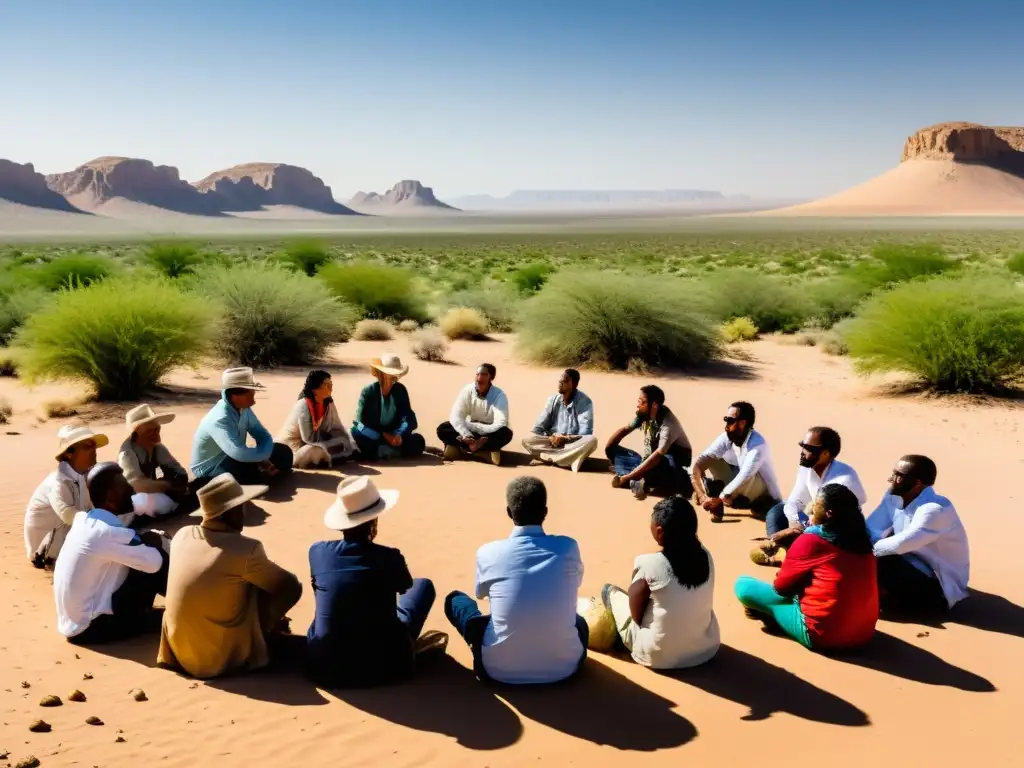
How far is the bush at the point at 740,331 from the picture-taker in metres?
19.5

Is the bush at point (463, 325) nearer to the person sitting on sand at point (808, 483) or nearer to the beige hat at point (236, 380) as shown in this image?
the beige hat at point (236, 380)

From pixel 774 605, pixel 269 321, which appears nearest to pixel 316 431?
pixel 774 605

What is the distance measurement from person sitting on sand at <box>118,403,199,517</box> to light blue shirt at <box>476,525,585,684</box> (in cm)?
371

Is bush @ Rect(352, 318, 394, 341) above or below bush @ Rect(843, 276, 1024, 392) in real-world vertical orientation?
below

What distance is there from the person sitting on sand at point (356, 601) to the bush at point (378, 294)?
17.2 m

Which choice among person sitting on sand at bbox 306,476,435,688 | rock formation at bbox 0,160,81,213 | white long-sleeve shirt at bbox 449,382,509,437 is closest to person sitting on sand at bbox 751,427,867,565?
person sitting on sand at bbox 306,476,435,688

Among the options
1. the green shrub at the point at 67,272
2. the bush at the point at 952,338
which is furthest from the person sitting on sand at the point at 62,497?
the green shrub at the point at 67,272

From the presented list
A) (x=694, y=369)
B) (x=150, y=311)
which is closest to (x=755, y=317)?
(x=694, y=369)

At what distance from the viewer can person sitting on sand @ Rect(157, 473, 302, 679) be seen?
15.6 feet

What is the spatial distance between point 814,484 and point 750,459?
1172 mm

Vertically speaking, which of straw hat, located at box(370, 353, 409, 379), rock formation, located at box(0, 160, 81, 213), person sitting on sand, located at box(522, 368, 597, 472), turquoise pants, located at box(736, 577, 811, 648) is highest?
rock formation, located at box(0, 160, 81, 213)

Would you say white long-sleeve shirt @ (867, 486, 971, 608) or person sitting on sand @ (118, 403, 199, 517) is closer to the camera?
white long-sleeve shirt @ (867, 486, 971, 608)

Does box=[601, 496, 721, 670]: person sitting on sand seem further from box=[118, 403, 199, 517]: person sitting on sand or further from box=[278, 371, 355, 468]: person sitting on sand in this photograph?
box=[278, 371, 355, 468]: person sitting on sand

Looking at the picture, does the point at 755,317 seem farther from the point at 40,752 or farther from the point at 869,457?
the point at 40,752
